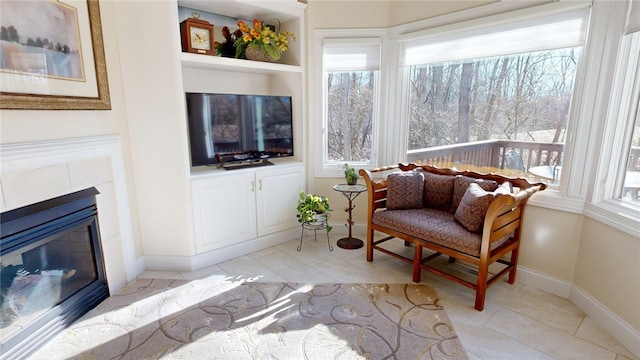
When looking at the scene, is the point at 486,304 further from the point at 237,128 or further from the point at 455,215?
the point at 237,128

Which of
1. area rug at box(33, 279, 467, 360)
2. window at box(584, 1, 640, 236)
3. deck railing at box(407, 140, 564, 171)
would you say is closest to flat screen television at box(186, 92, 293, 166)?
area rug at box(33, 279, 467, 360)

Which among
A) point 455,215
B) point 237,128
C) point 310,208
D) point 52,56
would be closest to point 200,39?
point 237,128

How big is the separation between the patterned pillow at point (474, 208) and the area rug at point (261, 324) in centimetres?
61

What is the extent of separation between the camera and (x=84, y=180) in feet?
7.43

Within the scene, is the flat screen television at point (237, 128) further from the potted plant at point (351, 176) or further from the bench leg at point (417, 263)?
the bench leg at point (417, 263)

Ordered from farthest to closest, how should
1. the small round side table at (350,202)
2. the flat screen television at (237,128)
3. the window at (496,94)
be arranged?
the small round side table at (350,202) → the flat screen television at (237,128) → the window at (496,94)

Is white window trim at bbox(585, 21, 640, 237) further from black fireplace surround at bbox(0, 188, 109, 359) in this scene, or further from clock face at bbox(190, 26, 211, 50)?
black fireplace surround at bbox(0, 188, 109, 359)

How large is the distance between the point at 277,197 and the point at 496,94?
88.2 inches

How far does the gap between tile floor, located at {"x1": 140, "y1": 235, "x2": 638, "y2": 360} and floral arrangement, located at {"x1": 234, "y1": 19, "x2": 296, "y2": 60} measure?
193cm

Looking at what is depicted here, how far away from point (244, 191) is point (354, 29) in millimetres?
1980

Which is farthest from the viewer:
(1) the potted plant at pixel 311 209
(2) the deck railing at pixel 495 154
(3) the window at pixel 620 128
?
(1) the potted plant at pixel 311 209

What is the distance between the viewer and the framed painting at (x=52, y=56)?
1754 millimetres

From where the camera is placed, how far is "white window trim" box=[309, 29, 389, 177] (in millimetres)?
3371

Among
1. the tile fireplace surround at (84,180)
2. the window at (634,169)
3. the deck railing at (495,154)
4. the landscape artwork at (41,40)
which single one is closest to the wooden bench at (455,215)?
the deck railing at (495,154)
